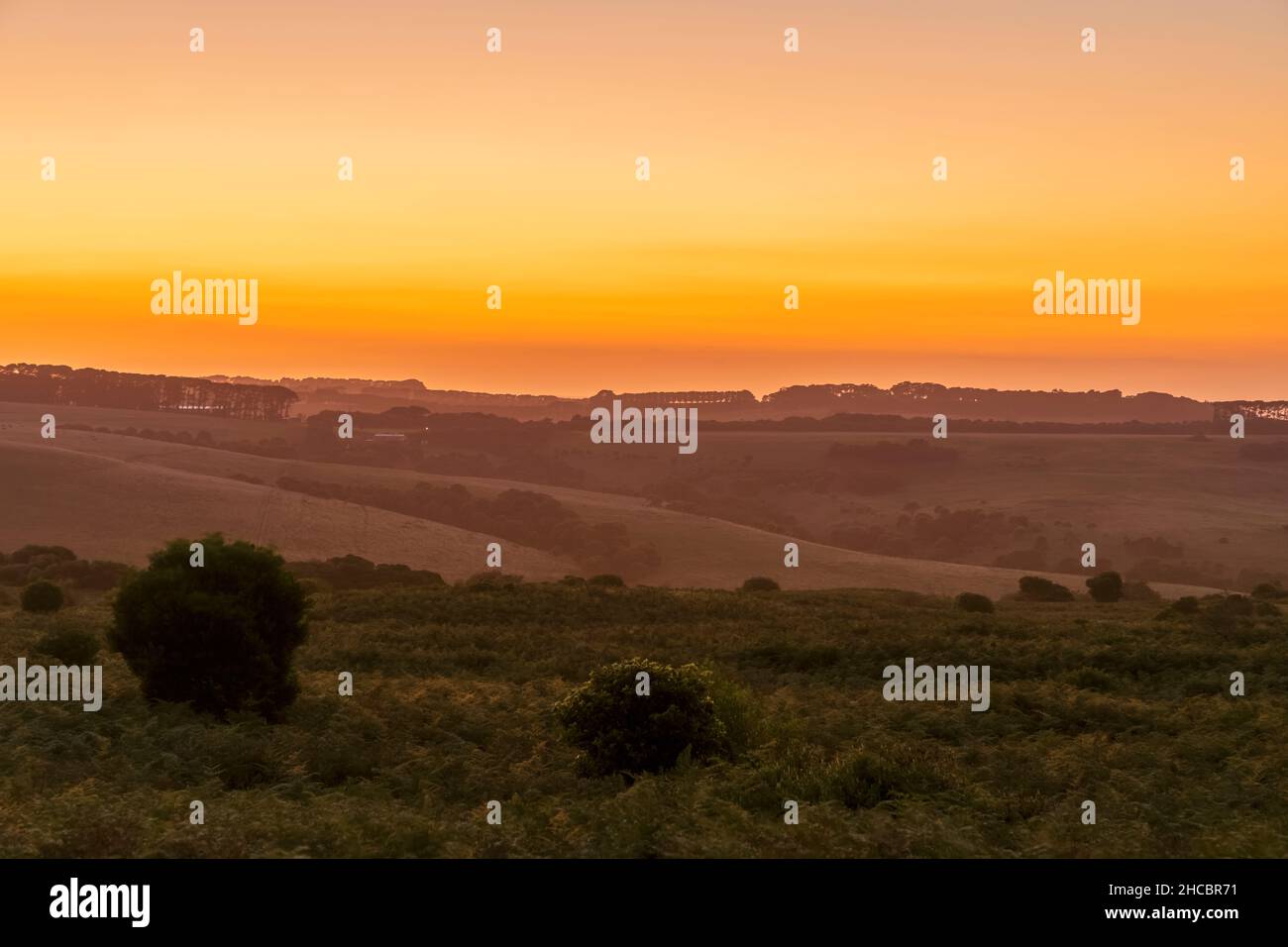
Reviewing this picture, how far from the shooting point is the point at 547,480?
593ft

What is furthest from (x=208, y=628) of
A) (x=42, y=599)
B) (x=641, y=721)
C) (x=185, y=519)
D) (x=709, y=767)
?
(x=185, y=519)

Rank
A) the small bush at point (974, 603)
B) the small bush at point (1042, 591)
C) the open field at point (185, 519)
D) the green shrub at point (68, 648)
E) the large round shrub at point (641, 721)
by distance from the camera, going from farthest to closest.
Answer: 1. the open field at point (185, 519)
2. the small bush at point (1042, 591)
3. the small bush at point (974, 603)
4. the green shrub at point (68, 648)
5. the large round shrub at point (641, 721)

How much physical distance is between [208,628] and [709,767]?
33.2 feet

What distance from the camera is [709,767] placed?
18.7 meters

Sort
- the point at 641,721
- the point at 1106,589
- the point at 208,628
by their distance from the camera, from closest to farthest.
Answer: the point at 641,721 < the point at 208,628 < the point at 1106,589

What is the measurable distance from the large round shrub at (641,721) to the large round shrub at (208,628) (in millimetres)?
6500

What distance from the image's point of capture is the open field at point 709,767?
44.8ft

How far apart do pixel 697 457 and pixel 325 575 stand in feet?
425

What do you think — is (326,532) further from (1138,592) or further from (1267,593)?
(1267,593)

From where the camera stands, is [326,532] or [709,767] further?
[326,532]

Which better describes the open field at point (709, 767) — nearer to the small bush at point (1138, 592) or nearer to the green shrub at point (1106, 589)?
the green shrub at point (1106, 589)

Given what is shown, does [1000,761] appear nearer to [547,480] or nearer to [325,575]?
[325,575]

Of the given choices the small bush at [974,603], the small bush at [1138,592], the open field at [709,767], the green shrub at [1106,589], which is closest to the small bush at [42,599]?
the open field at [709,767]
